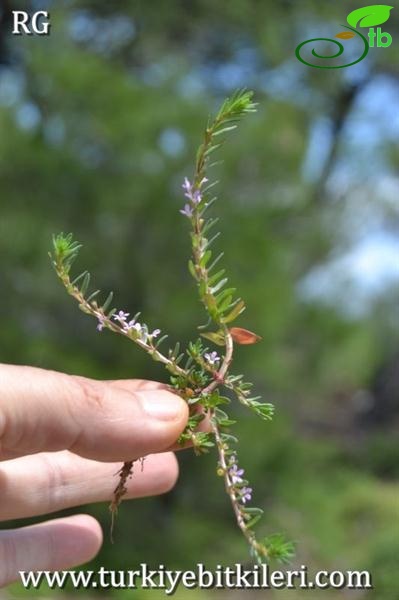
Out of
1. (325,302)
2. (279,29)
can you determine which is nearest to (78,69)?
(279,29)

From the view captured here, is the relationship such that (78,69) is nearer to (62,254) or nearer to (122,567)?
(122,567)

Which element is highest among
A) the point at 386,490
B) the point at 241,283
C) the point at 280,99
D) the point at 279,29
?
the point at 279,29

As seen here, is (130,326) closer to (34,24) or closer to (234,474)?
(234,474)

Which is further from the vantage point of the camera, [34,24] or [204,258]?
[34,24]

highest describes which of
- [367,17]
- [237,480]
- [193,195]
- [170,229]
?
[367,17]

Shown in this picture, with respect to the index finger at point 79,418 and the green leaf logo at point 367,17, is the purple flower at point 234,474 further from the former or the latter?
the green leaf logo at point 367,17

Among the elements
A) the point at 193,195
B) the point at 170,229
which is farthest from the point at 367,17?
the point at 193,195

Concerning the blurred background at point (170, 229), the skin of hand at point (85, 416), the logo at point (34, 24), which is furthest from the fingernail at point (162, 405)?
the logo at point (34, 24)
